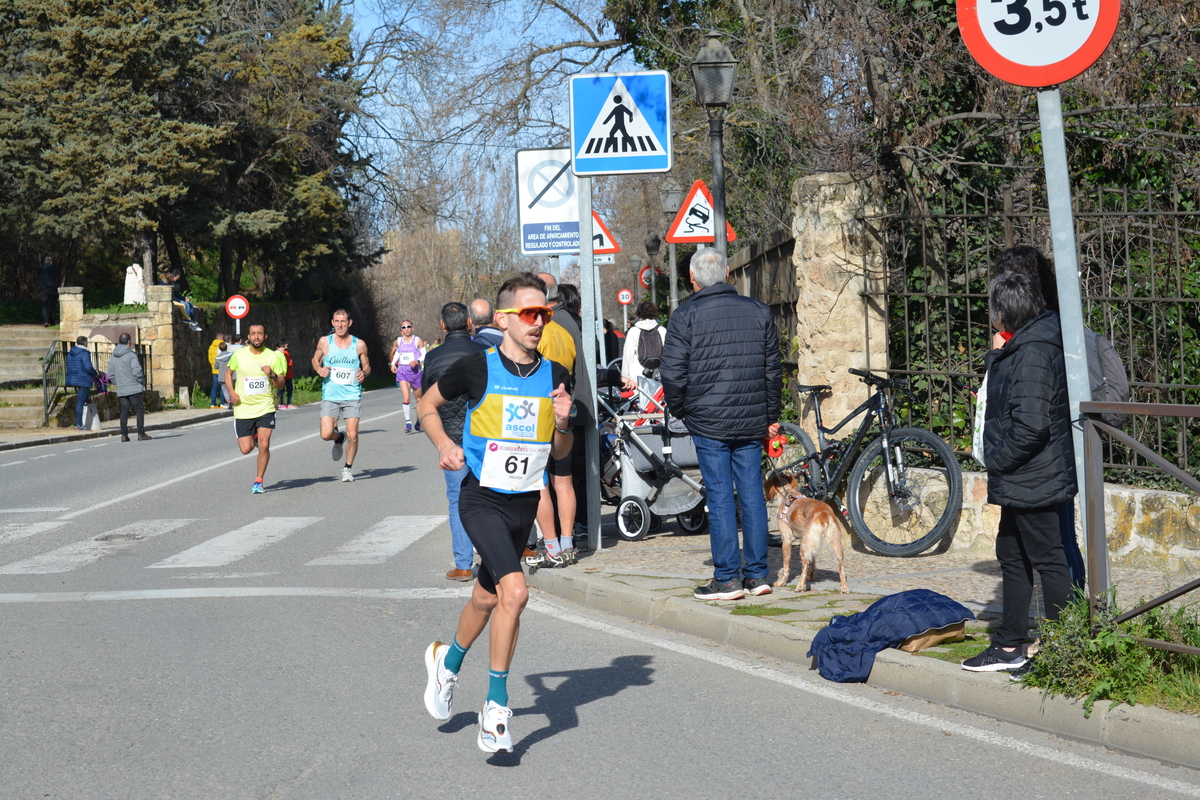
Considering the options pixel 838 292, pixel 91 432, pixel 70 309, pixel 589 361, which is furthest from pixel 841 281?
pixel 70 309

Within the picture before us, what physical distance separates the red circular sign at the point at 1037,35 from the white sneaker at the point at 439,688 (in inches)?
128

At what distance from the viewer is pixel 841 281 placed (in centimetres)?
957

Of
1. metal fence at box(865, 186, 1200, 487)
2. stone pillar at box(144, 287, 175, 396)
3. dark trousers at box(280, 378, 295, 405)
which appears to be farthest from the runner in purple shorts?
stone pillar at box(144, 287, 175, 396)

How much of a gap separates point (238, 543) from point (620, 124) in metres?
4.86

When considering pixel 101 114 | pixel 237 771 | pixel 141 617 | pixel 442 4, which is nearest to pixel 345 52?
pixel 101 114

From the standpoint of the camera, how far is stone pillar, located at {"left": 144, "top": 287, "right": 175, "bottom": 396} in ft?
116

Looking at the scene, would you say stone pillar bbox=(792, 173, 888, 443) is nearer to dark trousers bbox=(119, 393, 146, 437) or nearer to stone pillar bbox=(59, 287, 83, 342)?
dark trousers bbox=(119, 393, 146, 437)

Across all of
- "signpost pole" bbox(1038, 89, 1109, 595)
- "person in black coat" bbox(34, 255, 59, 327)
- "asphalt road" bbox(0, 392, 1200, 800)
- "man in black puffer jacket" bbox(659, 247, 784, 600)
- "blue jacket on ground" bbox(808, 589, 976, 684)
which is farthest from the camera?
"person in black coat" bbox(34, 255, 59, 327)

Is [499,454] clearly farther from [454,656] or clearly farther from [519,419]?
[454,656]

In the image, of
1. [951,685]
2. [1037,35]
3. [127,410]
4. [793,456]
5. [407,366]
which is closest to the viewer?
[1037,35]

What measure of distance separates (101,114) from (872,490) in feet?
110

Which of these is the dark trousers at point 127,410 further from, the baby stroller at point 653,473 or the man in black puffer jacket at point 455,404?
the man in black puffer jacket at point 455,404

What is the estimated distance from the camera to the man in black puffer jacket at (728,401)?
7.25 meters

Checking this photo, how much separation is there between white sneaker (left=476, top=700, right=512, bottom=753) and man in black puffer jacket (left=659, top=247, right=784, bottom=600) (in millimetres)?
2782
